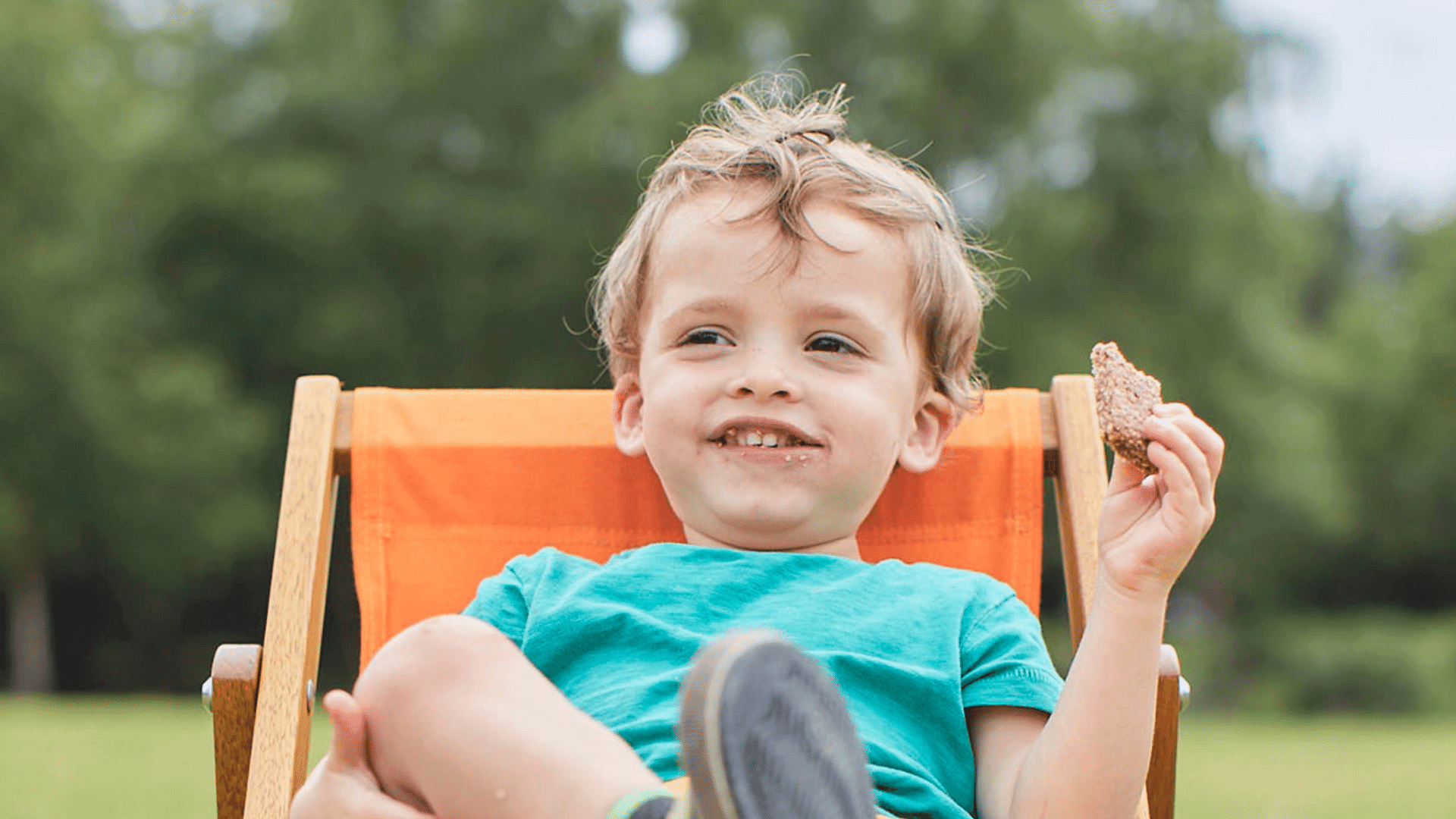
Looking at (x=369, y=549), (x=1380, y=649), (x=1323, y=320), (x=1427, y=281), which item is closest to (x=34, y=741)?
(x=369, y=549)

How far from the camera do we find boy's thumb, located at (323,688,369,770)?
157 centimetres

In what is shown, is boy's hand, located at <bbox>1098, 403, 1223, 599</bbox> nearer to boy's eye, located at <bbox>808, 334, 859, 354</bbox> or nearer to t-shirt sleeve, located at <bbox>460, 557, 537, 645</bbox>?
boy's eye, located at <bbox>808, 334, 859, 354</bbox>

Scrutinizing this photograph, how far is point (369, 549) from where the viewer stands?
2.58m

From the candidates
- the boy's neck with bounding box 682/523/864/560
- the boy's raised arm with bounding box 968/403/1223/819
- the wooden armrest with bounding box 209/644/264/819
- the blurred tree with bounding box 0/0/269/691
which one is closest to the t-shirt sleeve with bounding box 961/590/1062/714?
the boy's raised arm with bounding box 968/403/1223/819

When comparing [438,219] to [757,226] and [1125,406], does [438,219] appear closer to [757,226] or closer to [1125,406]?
[757,226]

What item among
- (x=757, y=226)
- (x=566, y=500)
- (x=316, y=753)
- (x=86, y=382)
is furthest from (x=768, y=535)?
(x=86, y=382)

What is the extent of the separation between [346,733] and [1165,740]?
43.2 inches

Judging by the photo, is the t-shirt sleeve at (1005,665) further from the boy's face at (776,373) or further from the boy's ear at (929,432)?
the boy's ear at (929,432)

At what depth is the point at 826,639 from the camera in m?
1.95

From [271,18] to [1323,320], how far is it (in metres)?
26.5

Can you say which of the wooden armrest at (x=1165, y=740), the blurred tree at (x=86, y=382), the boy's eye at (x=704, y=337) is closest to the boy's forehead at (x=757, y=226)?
the boy's eye at (x=704, y=337)

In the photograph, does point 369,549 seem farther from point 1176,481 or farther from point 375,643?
point 1176,481

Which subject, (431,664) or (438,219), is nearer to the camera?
(431,664)

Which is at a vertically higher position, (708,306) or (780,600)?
(708,306)
